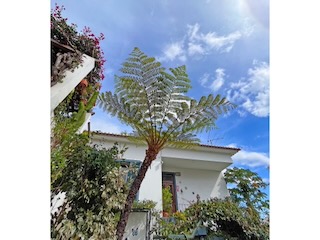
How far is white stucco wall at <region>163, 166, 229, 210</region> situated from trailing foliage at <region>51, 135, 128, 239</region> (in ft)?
15.4

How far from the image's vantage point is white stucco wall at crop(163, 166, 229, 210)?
723 cm

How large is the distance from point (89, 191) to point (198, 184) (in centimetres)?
537

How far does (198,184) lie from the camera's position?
7.50 meters

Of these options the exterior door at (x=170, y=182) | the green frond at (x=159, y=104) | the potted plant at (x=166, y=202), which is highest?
the green frond at (x=159, y=104)

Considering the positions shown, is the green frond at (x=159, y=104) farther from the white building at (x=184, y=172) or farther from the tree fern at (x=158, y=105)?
the white building at (x=184, y=172)

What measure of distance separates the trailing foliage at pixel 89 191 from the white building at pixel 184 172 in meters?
3.14

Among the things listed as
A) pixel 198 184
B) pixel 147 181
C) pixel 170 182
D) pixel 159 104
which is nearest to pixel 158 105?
pixel 159 104

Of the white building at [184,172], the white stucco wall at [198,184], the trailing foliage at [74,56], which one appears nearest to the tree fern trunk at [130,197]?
the trailing foliage at [74,56]

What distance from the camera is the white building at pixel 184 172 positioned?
5980 mm

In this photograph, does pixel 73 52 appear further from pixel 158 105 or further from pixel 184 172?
pixel 184 172

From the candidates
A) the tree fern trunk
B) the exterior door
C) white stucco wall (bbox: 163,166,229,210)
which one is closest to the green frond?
the tree fern trunk

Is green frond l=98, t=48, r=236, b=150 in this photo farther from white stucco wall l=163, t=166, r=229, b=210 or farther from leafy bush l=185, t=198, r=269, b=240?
white stucco wall l=163, t=166, r=229, b=210

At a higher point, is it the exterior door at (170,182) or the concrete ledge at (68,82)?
the concrete ledge at (68,82)
